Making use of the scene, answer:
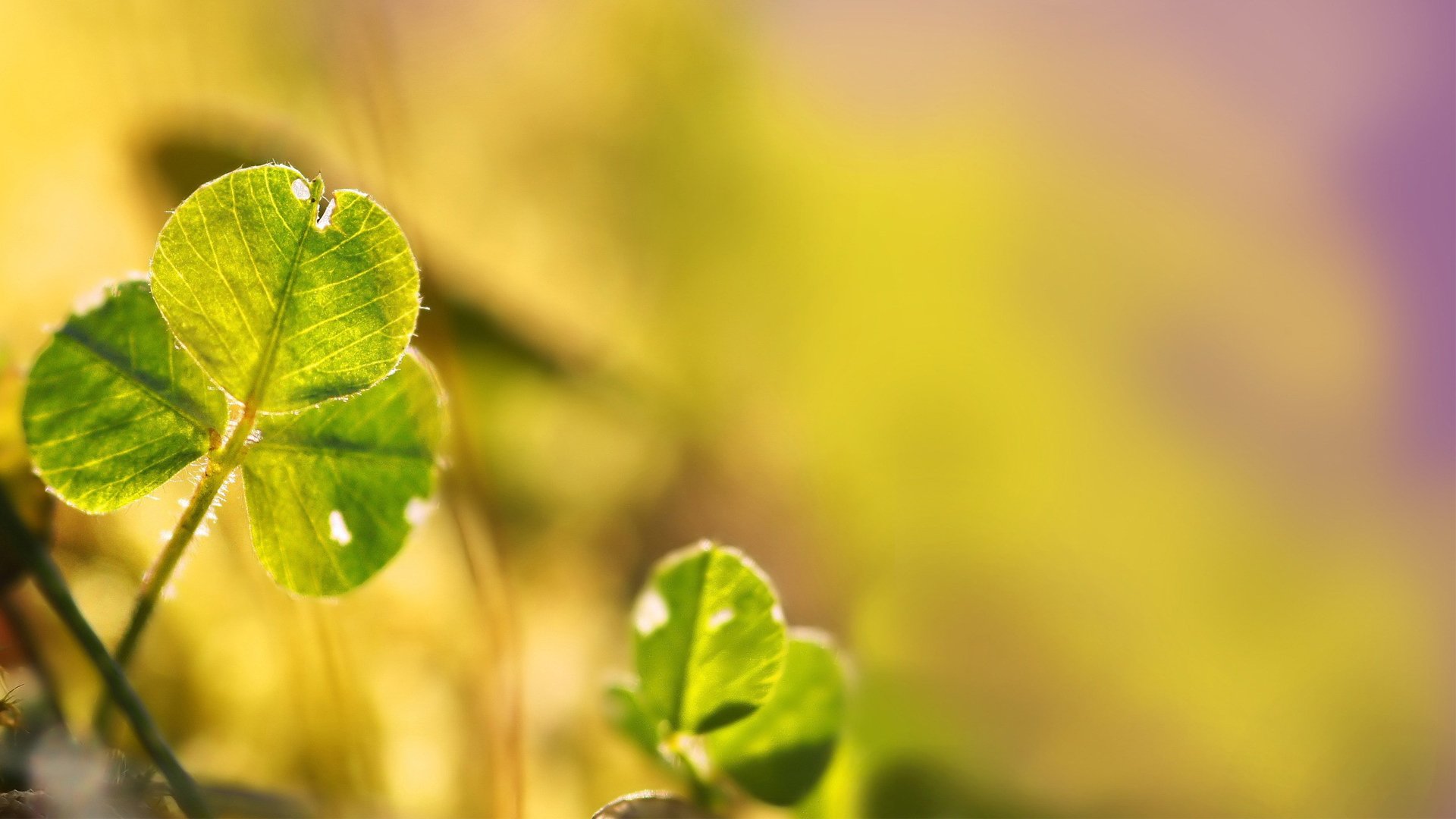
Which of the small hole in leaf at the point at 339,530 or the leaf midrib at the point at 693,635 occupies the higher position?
→ the small hole in leaf at the point at 339,530

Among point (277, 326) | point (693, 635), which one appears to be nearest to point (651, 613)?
point (693, 635)

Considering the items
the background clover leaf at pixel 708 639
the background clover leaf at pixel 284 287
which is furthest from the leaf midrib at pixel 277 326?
the background clover leaf at pixel 708 639

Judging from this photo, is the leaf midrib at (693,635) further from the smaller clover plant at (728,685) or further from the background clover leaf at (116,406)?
the background clover leaf at (116,406)

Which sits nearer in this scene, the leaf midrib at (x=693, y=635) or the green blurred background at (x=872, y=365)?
the leaf midrib at (x=693, y=635)

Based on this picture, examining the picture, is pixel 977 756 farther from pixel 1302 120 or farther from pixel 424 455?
pixel 1302 120

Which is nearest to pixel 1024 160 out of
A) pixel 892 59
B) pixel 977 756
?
pixel 892 59

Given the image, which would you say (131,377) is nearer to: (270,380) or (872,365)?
(270,380)

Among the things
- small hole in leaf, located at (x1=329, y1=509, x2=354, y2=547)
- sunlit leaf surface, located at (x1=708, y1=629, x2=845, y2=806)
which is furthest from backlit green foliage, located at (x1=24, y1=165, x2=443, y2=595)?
sunlit leaf surface, located at (x1=708, y1=629, x2=845, y2=806)
